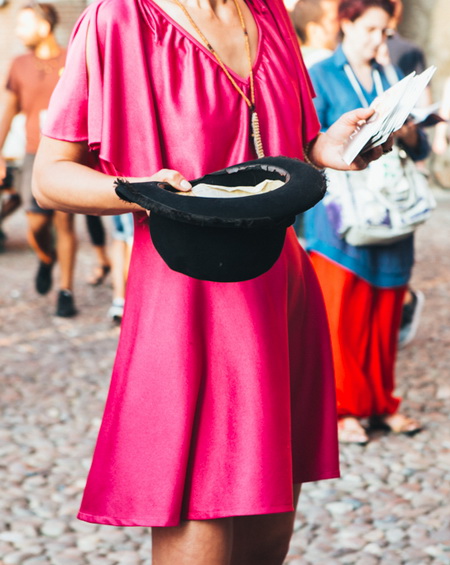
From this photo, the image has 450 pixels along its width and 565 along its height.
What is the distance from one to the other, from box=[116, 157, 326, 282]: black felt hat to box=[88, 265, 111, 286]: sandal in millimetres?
6126

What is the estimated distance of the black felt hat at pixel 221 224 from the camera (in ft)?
4.56

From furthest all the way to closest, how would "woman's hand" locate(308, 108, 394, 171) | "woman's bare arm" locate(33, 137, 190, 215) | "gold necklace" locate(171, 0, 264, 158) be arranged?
1. "woman's hand" locate(308, 108, 394, 171)
2. "gold necklace" locate(171, 0, 264, 158)
3. "woman's bare arm" locate(33, 137, 190, 215)

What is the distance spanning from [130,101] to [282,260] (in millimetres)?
413

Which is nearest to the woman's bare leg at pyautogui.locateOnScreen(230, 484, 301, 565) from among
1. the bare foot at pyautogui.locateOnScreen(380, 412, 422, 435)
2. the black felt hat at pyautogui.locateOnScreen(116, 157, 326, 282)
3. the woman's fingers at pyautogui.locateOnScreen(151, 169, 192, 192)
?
the black felt hat at pyautogui.locateOnScreen(116, 157, 326, 282)

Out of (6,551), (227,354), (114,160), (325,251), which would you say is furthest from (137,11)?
(325,251)

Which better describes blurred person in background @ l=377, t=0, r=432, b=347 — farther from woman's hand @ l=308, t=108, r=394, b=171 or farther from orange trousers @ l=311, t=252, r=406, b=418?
woman's hand @ l=308, t=108, r=394, b=171

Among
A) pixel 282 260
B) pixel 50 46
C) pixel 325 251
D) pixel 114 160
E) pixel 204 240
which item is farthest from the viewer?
pixel 50 46

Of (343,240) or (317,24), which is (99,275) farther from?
(343,240)

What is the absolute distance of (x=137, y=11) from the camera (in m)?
1.62

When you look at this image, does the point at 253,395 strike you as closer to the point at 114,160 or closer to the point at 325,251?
the point at 114,160

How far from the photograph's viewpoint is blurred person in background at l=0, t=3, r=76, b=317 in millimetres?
6602

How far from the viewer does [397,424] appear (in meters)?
4.36

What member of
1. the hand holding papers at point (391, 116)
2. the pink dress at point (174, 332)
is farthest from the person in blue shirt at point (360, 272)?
the pink dress at point (174, 332)

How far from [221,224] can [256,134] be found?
0.35 metres
